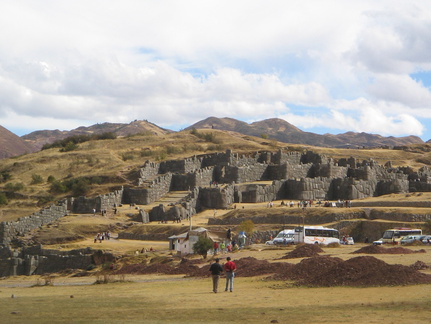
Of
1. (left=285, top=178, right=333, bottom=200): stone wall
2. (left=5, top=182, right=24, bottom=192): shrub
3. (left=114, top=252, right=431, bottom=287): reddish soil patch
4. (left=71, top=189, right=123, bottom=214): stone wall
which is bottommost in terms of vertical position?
(left=114, top=252, right=431, bottom=287): reddish soil patch

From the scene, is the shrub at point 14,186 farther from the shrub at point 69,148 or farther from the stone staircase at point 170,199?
the shrub at point 69,148

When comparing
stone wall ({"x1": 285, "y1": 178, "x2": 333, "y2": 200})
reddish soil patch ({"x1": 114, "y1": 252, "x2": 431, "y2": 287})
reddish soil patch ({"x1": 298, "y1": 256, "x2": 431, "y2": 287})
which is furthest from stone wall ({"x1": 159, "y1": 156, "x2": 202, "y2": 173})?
reddish soil patch ({"x1": 298, "y1": 256, "x2": 431, "y2": 287})

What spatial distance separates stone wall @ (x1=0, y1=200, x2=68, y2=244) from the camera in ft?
181

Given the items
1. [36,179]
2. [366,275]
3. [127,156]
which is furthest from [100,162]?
[366,275]

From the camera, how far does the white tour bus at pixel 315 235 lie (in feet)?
142

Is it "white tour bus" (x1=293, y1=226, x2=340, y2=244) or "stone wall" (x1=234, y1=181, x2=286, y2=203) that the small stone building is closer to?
"white tour bus" (x1=293, y1=226, x2=340, y2=244)

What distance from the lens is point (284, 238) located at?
44812mm

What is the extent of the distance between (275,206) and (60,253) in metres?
19.6

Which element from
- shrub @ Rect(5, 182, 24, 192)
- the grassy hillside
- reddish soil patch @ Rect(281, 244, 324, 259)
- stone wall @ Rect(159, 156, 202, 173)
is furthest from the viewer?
stone wall @ Rect(159, 156, 202, 173)

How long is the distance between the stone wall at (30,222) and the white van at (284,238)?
823 inches

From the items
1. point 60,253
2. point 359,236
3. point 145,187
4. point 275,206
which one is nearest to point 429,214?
point 359,236

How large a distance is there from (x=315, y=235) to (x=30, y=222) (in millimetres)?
24730

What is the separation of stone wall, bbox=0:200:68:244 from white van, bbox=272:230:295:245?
68.6ft

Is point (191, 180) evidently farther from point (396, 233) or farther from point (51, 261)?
point (396, 233)
